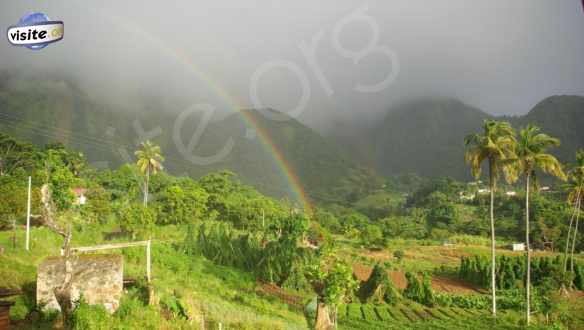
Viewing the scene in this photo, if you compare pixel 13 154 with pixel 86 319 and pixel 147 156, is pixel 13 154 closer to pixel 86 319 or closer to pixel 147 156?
pixel 147 156

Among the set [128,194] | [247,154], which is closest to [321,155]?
[247,154]

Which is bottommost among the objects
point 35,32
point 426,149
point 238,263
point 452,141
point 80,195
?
point 238,263

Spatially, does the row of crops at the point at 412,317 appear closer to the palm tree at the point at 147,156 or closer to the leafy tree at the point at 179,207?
the leafy tree at the point at 179,207

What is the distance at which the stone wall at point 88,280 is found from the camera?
450 inches

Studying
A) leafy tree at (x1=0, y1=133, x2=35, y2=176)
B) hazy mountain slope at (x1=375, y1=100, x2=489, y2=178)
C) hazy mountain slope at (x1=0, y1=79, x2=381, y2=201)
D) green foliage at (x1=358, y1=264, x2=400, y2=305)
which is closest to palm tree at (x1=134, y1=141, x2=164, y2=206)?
leafy tree at (x1=0, y1=133, x2=35, y2=176)

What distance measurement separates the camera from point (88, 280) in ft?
38.8

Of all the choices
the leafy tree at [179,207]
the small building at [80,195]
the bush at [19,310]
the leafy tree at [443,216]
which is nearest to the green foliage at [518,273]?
the leafy tree at [179,207]

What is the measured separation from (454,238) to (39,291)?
4723cm

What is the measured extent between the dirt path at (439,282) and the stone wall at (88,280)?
51.3 ft

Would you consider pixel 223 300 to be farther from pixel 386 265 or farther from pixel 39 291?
pixel 386 265

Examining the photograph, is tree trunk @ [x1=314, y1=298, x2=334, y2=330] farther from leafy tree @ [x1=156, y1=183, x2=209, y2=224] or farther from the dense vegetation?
leafy tree @ [x1=156, y1=183, x2=209, y2=224]

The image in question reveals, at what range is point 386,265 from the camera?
30406 mm

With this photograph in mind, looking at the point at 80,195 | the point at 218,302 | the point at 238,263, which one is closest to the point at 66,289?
the point at 218,302

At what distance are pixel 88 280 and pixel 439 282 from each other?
21036 millimetres
